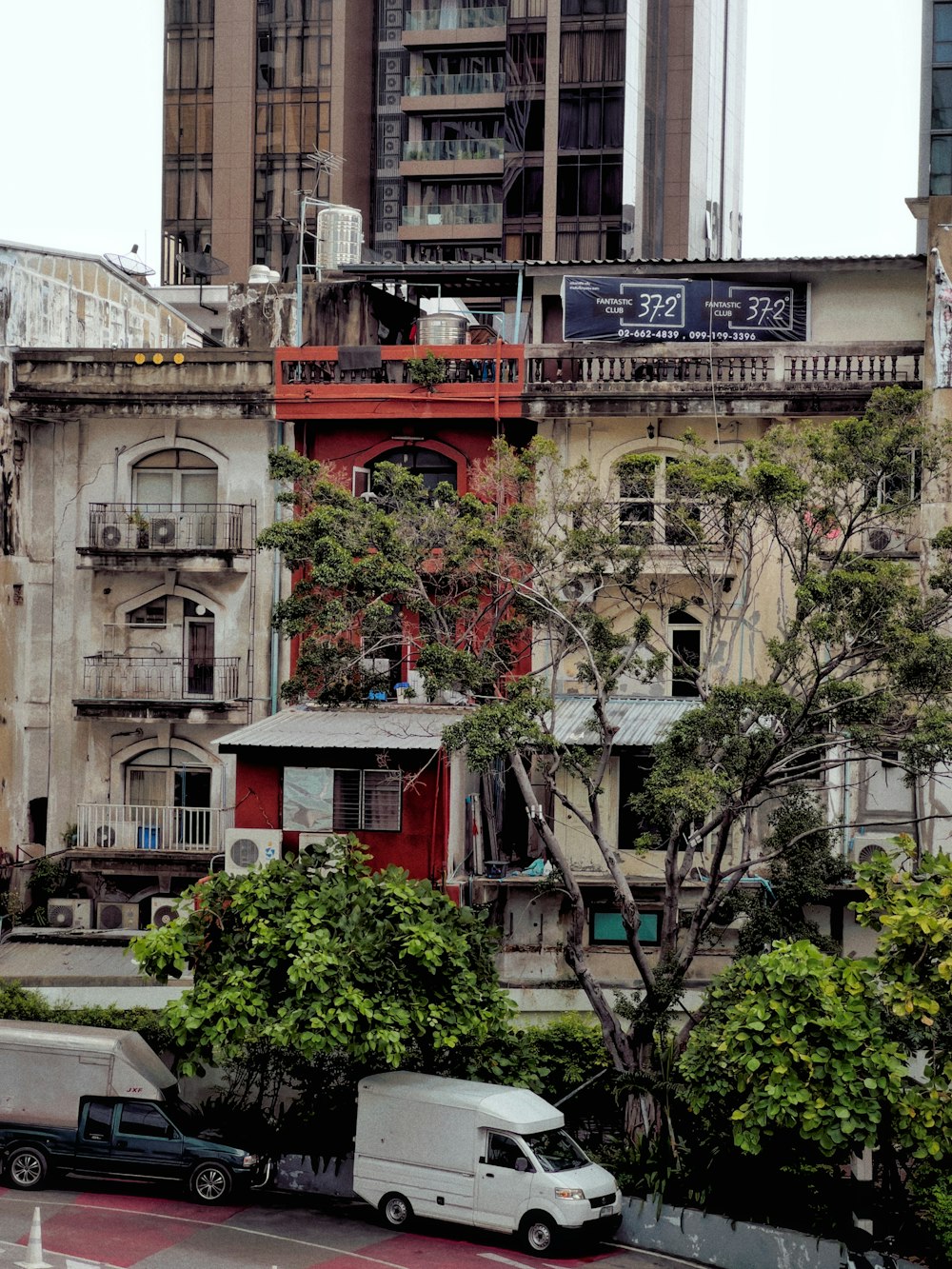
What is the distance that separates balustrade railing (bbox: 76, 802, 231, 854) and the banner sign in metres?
12.6

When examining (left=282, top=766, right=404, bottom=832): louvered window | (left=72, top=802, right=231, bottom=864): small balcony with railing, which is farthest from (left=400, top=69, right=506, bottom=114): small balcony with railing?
(left=282, top=766, right=404, bottom=832): louvered window

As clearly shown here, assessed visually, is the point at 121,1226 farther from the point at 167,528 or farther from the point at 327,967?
the point at 167,528

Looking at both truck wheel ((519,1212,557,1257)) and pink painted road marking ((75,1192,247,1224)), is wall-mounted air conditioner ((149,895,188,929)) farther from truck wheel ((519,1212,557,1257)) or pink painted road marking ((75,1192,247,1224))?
truck wheel ((519,1212,557,1257))

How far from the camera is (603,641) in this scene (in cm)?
2959

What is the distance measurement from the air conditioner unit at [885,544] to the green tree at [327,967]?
1241cm

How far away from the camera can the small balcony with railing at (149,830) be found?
37500 millimetres

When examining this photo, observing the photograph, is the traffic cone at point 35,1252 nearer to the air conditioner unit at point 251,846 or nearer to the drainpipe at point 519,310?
the air conditioner unit at point 251,846

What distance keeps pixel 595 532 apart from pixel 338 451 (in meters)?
11.3

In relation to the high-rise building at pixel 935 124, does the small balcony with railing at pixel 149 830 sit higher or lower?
lower

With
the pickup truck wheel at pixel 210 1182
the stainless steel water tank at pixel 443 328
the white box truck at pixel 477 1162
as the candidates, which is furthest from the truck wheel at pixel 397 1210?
the stainless steel water tank at pixel 443 328

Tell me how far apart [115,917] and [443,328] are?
14487 millimetres

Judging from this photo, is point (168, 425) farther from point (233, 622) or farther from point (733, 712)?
point (733, 712)

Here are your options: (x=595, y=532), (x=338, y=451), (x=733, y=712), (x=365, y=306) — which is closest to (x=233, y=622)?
(x=338, y=451)

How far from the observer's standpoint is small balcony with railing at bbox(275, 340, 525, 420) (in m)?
37.8
